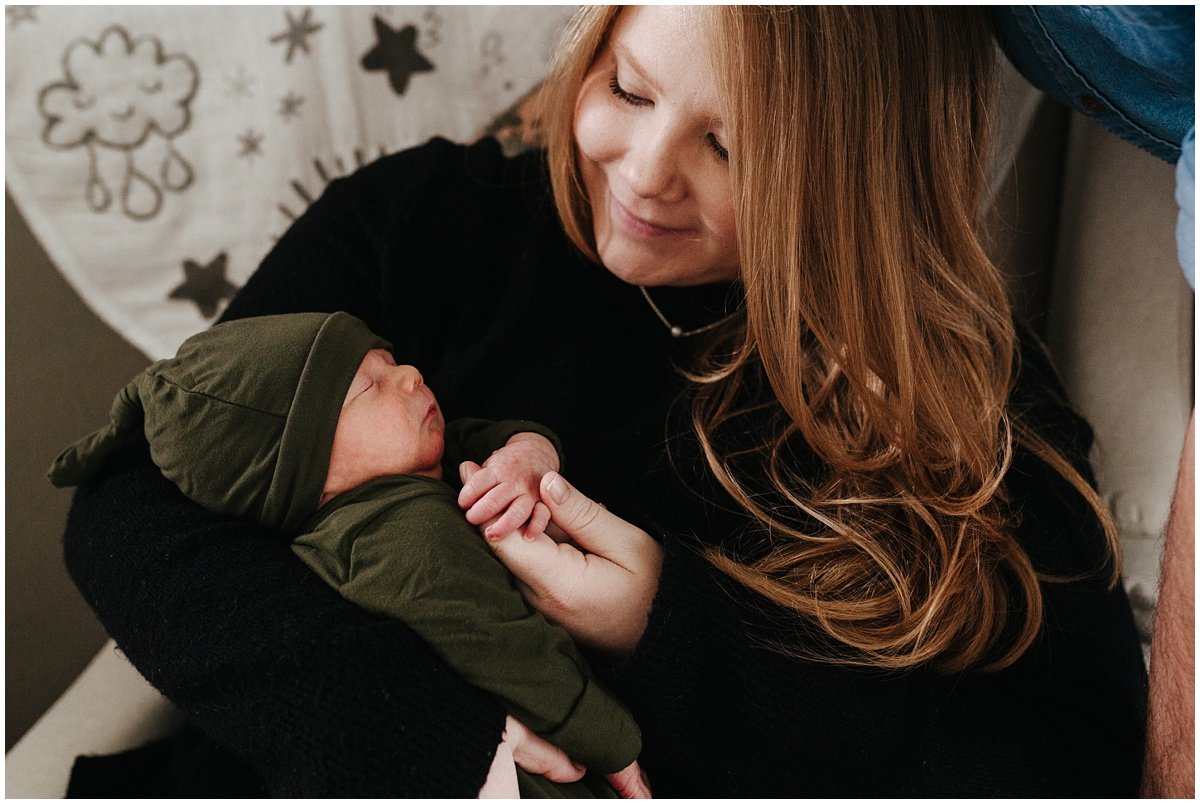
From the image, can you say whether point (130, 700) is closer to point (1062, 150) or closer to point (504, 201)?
point (504, 201)

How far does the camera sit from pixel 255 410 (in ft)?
2.07

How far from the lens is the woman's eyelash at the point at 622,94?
776 millimetres

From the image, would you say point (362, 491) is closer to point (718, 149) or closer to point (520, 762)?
point (520, 762)

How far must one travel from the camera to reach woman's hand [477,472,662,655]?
2.18ft

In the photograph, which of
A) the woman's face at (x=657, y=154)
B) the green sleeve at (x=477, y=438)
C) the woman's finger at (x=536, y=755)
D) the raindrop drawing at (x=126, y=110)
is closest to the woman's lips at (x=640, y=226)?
the woman's face at (x=657, y=154)

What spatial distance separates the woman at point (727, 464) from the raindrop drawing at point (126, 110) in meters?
0.27

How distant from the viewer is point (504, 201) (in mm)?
954

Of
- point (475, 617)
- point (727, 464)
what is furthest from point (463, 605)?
point (727, 464)

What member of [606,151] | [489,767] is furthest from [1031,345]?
[489,767]

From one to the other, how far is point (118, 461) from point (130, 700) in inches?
11.1

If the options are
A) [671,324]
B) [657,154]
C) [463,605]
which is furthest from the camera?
[671,324]

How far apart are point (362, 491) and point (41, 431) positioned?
23.1 inches

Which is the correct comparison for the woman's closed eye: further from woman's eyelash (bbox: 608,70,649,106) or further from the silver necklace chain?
the silver necklace chain

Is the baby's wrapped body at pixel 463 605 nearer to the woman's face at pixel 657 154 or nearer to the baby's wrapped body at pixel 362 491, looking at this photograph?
the baby's wrapped body at pixel 362 491
